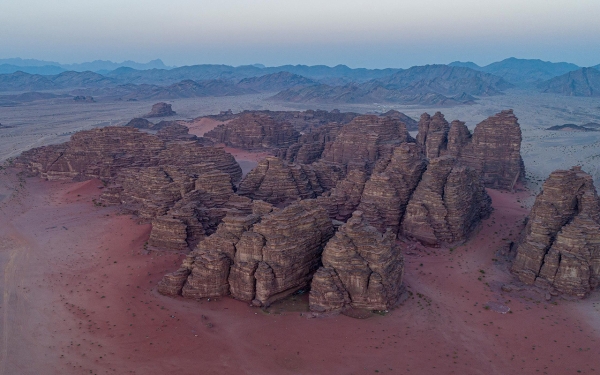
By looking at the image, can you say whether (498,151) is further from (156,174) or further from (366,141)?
(156,174)

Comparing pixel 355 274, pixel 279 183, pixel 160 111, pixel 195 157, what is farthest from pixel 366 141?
pixel 160 111

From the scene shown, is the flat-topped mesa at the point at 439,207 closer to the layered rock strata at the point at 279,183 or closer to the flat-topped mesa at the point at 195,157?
the layered rock strata at the point at 279,183

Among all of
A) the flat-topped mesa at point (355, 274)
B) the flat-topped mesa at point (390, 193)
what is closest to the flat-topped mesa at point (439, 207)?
the flat-topped mesa at point (390, 193)

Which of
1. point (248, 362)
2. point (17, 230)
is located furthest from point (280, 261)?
point (17, 230)

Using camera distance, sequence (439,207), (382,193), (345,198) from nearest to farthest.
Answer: (439,207), (382,193), (345,198)

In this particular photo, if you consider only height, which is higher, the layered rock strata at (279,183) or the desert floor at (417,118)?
the layered rock strata at (279,183)

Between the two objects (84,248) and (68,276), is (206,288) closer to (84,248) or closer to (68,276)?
(68,276)
